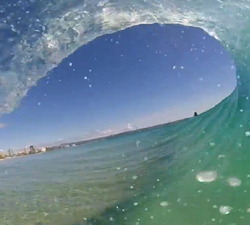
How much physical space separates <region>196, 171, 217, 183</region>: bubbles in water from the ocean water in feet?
0.14

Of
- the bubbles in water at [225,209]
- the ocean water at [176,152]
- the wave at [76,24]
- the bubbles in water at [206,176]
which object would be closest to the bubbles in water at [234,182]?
the ocean water at [176,152]

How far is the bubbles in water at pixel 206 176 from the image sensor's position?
7.06 m

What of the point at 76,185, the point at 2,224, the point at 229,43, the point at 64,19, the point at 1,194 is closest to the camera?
the point at 64,19

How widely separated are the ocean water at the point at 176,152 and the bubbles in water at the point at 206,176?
0.04 meters

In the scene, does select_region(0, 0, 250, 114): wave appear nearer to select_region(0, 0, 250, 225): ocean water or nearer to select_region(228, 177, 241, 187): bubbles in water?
select_region(0, 0, 250, 225): ocean water

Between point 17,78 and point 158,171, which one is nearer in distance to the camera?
point 17,78

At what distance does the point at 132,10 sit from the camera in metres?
6.56

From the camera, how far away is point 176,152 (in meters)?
9.62

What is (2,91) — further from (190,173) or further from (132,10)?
(190,173)

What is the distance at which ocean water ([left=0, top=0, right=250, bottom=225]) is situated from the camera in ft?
20.6

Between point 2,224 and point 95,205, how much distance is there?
2841 millimetres

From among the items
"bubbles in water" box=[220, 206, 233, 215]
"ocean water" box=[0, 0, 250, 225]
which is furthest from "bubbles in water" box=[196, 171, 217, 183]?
"bubbles in water" box=[220, 206, 233, 215]

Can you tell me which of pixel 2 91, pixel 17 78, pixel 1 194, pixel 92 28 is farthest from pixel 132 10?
pixel 1 194

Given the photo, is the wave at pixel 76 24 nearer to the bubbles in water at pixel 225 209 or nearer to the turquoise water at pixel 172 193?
the turquoise water at pixel 172 193
